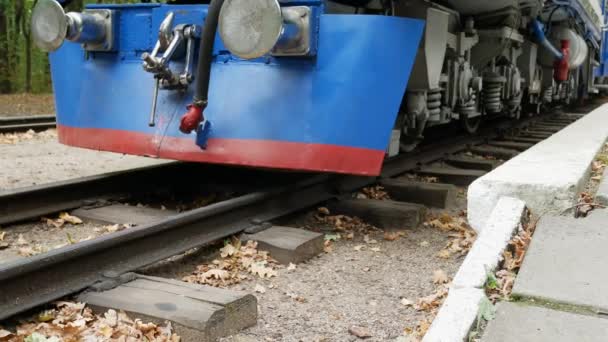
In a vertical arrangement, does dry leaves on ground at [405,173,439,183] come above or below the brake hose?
below

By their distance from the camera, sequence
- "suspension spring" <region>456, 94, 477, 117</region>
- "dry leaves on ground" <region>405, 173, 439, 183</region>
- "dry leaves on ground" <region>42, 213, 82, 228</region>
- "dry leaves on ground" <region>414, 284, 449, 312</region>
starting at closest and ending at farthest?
"dry leaves on ground" <region>414, 284, 449, 312</region>
"dry leaves on ground" <region>42, 213, 82, 228</region>
"dry leaves on ground" <region>405, 173, 439, 183</region>
"suspension spring" <region>456, 94, 477, 117</region>

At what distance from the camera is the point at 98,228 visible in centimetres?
368

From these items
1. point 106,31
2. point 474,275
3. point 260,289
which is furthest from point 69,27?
point 474,275

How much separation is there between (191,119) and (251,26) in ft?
2.04

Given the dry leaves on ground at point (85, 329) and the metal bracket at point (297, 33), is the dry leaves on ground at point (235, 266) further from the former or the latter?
the metal bracket at point (297, 33)

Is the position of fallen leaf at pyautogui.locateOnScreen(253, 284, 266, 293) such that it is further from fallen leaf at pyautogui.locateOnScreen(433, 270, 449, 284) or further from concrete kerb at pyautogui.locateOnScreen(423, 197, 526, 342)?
concrete kerb at pyautogui.locateOnScreen(423, 197, 526, 342)

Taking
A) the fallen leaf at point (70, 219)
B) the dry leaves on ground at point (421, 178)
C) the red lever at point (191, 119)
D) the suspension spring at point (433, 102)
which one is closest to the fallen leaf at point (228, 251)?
the red lever at point (191, 119)

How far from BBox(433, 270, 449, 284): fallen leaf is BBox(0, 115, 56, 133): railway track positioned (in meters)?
7.45

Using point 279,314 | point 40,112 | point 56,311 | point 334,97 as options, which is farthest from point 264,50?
point 40,112

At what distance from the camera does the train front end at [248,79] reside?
351 centimetres

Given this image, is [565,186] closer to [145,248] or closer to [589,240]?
[589,240]

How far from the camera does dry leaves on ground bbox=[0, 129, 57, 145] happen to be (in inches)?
313

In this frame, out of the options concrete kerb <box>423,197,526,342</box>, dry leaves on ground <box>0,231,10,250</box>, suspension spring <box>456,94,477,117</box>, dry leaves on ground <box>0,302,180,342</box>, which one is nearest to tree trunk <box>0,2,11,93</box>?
suspension spring <box>456,94,477,117</box>

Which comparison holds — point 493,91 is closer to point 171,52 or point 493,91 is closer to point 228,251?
point 171,52
